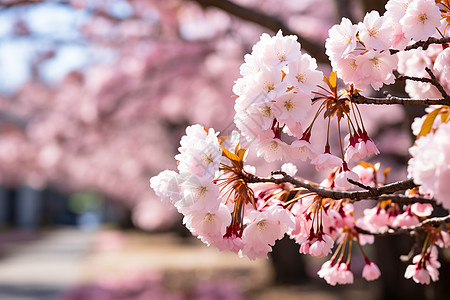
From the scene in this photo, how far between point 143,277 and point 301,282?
3.25 meters

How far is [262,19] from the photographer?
3453mm

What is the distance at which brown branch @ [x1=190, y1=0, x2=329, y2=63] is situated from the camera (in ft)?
10.9

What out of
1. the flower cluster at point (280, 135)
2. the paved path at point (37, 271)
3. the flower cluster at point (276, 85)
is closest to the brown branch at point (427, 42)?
the flower cluster at point (280, 135)

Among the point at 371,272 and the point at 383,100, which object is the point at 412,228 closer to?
the point at 371,272

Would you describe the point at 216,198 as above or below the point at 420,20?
below

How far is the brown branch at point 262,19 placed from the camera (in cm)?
333

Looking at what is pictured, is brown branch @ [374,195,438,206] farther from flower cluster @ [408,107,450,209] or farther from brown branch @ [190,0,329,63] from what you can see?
brown branch @ [190,0,329,63]

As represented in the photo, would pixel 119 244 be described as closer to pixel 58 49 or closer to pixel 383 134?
pixel 58 49

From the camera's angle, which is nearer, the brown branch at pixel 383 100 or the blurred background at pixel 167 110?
the brown branch at pixel 383 100

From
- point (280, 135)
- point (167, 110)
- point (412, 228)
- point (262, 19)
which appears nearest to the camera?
point (280, 135)

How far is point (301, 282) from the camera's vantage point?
1035cm

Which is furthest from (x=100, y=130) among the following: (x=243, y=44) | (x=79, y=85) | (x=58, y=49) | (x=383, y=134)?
(x=383, y=134)

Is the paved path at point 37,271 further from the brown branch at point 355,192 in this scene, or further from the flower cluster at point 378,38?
the flower cluster at point 378,38

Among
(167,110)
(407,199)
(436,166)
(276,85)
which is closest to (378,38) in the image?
(276,85)
